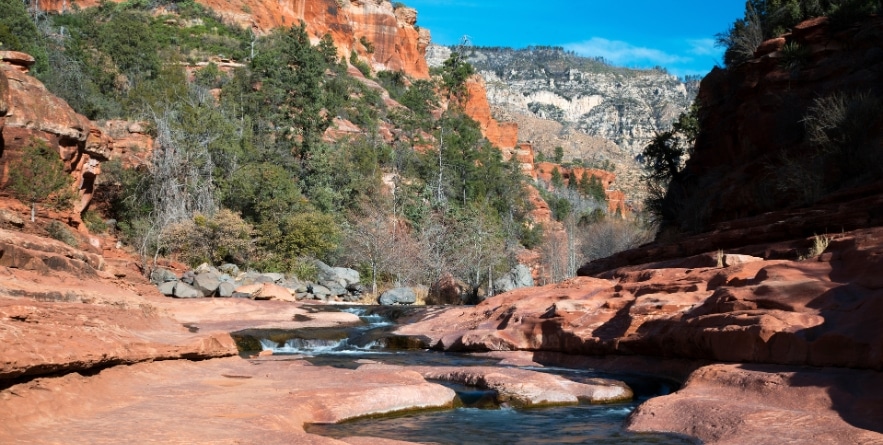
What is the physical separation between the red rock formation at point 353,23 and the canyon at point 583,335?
6086cm

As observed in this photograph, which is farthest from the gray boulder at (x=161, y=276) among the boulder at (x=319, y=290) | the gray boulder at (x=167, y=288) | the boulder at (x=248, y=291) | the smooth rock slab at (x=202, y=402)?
the smooth rock slab at (x=202, y=402)

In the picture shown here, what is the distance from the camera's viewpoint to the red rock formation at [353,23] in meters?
80.1

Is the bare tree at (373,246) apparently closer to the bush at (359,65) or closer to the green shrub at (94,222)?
the green shrub at (94,222)

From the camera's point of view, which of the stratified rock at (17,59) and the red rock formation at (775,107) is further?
the stratified rock at (17,59)

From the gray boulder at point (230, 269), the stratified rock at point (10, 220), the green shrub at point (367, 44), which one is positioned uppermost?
the green shrub at point (367, 44)

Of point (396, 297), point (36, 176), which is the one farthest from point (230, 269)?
point (36, 176)

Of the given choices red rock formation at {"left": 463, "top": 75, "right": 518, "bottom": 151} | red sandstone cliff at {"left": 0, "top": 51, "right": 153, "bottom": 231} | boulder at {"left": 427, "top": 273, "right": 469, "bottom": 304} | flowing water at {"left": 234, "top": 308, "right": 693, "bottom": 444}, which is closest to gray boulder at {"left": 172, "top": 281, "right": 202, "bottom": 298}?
red sandstone cliff at {"left": 0, "top": 51, "right": 153, "bottom": 231}

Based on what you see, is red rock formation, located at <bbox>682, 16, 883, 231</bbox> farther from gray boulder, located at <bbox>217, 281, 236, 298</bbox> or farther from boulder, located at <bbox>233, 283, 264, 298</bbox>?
gray boulder, located at <bbox>217, 281, 236, 298</bbox>

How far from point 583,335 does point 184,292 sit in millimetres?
16262

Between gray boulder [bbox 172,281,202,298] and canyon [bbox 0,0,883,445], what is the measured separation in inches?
96.1

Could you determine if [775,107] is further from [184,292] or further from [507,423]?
[184,292]

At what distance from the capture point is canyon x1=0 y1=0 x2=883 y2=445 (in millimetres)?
6832

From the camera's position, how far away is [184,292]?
2458 centimetres

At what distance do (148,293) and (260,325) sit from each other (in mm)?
3849
